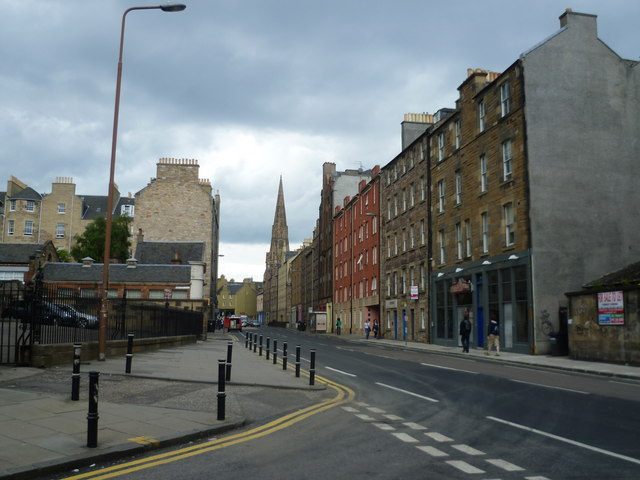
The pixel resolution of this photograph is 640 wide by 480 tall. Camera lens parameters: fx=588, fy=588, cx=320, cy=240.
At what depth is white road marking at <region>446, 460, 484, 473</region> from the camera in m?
6.28

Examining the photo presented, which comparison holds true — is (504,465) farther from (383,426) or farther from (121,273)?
(121,273)

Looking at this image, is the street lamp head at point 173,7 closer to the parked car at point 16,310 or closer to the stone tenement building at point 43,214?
the parked car at point 16,310

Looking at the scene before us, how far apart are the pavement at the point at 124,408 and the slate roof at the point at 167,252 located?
48.0 metres

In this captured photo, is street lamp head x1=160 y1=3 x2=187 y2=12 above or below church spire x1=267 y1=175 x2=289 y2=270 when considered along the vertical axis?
below

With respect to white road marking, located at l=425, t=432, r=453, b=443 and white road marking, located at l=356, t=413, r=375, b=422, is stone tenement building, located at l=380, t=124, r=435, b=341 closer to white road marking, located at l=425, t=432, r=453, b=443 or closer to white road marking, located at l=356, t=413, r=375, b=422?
white road marking, located at l=356, t=413, r=375, b=422

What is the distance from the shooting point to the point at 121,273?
59.2 meters

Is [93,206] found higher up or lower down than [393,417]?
higher up

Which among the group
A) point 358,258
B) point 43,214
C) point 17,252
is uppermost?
point 43,214

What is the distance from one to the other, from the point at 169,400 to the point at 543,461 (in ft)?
22.8

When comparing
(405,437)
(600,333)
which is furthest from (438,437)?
(600,333)

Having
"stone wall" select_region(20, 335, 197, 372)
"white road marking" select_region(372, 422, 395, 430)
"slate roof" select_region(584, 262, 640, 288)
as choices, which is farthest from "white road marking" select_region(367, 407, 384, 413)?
"slate roof" select_region(584, 262, 640, 288)

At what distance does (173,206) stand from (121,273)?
14.3 metres

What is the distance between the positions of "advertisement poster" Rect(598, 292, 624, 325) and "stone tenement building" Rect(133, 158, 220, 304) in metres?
54.4

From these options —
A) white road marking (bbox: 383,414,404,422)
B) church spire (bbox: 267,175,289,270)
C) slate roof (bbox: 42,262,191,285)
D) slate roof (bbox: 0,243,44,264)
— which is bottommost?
white road marking (bbox: 383,414,404,422)
